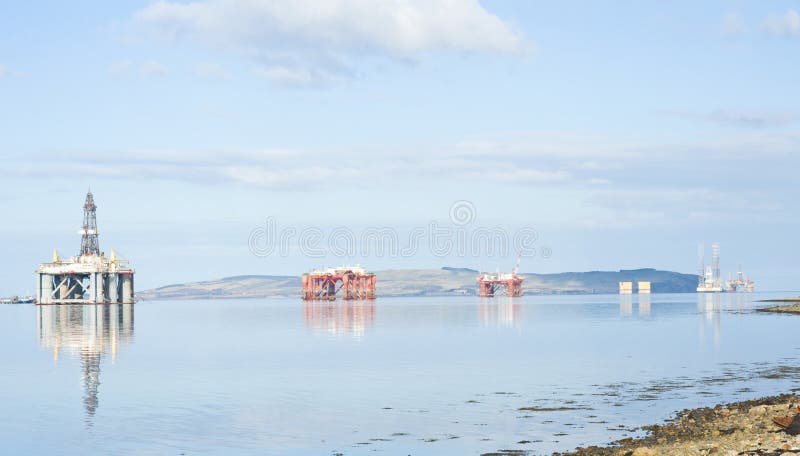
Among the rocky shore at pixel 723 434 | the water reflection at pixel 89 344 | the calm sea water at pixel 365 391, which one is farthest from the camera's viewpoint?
the water reflection at pixel 89 344

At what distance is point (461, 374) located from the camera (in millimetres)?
62500

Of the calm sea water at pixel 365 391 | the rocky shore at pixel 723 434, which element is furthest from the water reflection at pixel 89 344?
the rocky shore at pixel 723 434

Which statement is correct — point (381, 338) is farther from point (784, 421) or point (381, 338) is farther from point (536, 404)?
point (784, 421)

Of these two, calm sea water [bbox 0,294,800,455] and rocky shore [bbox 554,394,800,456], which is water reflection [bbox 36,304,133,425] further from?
rocky shore [bbox 554,394,800,456]

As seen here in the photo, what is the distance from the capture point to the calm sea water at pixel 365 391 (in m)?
37.8

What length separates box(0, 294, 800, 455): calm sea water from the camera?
3775 centimetres

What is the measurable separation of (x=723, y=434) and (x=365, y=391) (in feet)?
79.1

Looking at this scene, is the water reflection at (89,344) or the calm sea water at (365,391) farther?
the water reflection at (89,344)

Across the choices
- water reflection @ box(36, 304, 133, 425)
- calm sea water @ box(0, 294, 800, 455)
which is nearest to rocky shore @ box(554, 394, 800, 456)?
calm sea water @ box(0, 294, 800, 455)

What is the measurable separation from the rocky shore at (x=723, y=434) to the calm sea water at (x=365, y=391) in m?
1.84

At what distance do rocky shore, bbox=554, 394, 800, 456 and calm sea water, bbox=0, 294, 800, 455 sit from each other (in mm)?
1839

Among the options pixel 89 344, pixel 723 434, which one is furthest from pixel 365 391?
pixel 89 344

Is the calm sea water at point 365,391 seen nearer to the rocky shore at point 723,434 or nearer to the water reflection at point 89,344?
→ the water reflection at point 89,344

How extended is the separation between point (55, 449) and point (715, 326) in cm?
10698
